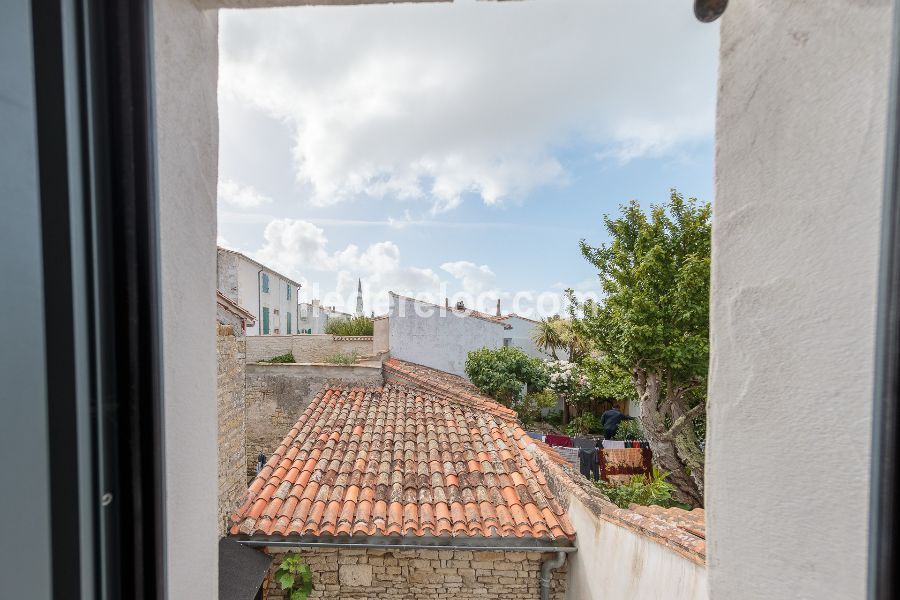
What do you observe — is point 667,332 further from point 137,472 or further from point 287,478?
point 137,472

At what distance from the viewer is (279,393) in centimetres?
784

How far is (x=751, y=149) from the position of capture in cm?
72

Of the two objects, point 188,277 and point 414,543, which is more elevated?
point 188,277

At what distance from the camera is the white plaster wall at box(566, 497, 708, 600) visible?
2094 mm

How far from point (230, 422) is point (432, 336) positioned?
8.48 m

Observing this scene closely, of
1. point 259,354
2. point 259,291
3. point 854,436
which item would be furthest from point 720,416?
point 259,291

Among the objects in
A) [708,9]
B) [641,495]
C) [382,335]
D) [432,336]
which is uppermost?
[708,9]

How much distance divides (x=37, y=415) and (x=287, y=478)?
453cm

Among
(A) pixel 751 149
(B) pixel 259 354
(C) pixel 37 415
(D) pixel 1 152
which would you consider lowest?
(B) pixel 259 354

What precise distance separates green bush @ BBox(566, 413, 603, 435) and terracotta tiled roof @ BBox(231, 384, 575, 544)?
25.9 ft

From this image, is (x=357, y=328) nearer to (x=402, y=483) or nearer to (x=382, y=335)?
(x=382, y=335)

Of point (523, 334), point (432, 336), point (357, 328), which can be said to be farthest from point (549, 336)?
point (357, 328)

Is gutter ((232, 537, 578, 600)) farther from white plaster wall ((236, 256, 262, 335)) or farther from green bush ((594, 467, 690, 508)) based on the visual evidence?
white plaster wall ((236, 256, 262, 335))

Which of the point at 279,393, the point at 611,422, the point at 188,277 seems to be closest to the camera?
the point at 188,277
